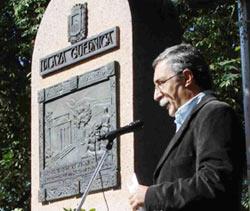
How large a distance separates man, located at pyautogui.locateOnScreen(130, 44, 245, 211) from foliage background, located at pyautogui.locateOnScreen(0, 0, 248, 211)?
824cm

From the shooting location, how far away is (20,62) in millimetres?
15352

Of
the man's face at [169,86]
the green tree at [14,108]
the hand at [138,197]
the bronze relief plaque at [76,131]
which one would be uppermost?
the green tree at [14,108]

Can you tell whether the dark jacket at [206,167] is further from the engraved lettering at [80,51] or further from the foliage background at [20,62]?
the foliage background at [20,62]

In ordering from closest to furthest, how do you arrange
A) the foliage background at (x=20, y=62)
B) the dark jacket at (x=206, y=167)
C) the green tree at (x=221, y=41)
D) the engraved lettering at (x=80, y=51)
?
the dark jacket at (x=206, y=167), the engraved lettering at (x=80, y=51), the green tree at (x=221, y=41), the foliage background at (x=20, y=62)

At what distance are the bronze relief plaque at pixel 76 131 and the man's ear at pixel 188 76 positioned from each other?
91.6 inches

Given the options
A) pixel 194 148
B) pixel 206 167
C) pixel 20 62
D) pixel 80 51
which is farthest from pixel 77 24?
pixel 20 62

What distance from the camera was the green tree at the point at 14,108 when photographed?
14680mm

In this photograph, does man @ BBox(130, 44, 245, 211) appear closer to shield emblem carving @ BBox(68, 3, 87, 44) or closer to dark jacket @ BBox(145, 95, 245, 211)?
dark jacket @ BBox(145, 95, 245, 211)

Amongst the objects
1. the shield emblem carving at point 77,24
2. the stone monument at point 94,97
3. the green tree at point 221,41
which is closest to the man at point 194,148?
the stone monument at point 94,97

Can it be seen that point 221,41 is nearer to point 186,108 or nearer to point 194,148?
point 186,108

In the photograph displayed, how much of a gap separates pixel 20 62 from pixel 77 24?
847cm

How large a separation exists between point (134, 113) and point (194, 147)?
8.02 ft

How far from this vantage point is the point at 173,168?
3.77 m

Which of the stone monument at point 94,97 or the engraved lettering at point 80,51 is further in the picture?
the engraved lettering at point 80,51
